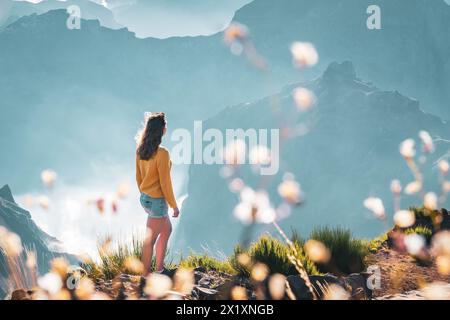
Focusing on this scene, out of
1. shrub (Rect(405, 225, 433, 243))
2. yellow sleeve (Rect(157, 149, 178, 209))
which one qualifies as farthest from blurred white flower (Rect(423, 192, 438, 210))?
shrub (Rect(405, 225, 433, 243))

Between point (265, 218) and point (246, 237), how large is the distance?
187mm

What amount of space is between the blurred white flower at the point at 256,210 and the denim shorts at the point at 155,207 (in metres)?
2.75

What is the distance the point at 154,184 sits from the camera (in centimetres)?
601

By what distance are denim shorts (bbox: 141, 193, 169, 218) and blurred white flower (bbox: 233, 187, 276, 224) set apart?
9.03ft

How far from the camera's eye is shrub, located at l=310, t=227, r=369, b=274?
6918 mm

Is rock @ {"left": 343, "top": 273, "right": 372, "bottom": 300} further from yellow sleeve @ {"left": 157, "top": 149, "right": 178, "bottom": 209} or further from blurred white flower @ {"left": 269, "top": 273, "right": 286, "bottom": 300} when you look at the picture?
yellow sleeve @ {"left": 157, "top": 149, "right": 178, "bottom": 209}

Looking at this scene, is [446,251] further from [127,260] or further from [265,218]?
[127,260]

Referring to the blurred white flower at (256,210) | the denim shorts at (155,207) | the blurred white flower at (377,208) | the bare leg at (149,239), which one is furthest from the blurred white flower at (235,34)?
the bare leg at (149,239)

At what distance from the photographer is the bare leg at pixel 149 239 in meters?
5.92

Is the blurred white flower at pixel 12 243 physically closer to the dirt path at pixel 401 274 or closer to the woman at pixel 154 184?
the woman at pixel 154 184

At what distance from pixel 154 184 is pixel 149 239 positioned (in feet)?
2.45

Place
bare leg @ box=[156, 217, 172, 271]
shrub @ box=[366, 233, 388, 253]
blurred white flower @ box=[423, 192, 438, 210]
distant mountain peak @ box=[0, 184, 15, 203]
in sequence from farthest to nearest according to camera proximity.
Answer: distant mountain peak @ box=[0, 184, 15, 203]
shrub @ box=[366, 233, 388, 253]
bare leg @ box=[156, 217, 172, 271]
blurred white flower @ box=[423, 192, 438, 210]

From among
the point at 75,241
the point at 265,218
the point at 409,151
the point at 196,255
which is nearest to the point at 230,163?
the point at 265,218

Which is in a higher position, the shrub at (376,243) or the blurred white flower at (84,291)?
the blurred white flower at (84,291)
